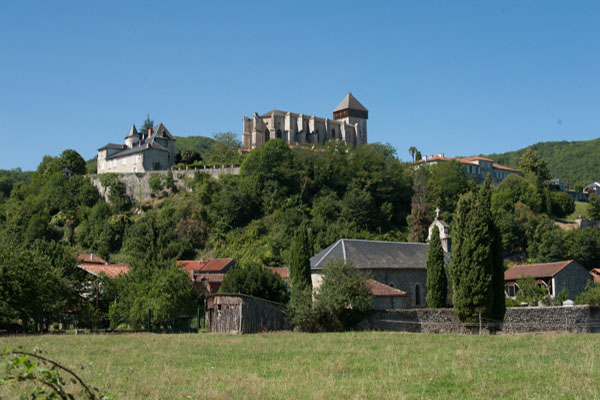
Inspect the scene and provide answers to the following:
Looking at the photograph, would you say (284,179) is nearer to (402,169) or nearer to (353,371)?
(402,169)

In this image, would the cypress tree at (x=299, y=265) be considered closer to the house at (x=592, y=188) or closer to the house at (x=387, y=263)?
the house at (x=387, y=263)

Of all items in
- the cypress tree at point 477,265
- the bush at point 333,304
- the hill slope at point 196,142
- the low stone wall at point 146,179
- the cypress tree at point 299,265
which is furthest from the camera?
the hill slope at point 196,142

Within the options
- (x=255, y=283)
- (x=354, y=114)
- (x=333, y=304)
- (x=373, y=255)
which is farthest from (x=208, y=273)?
(x=354, y=114)

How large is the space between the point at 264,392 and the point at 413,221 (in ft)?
193

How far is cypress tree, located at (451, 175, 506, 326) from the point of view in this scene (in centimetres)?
2889

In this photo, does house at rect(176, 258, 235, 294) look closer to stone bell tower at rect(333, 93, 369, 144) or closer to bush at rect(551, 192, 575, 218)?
bush at rect(551, 192, 575, 218)

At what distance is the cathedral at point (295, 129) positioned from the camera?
102 metres

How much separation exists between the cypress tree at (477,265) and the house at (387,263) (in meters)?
12.2

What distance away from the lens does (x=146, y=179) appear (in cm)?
8031

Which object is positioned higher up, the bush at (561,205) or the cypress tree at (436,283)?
the bush at (561,205)

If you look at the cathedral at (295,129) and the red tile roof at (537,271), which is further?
the cathedral at (295,129)

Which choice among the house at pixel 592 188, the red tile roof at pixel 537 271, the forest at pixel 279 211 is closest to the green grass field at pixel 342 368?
the red tile roof at pixel 537 271

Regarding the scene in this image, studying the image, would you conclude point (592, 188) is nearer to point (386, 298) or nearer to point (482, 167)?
point (482, 167)

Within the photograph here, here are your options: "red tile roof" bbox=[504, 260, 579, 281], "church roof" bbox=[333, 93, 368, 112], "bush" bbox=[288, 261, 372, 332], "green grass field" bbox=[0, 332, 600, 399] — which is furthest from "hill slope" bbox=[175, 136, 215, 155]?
"green grass field" bbox=[0, 332, 600, 399]
